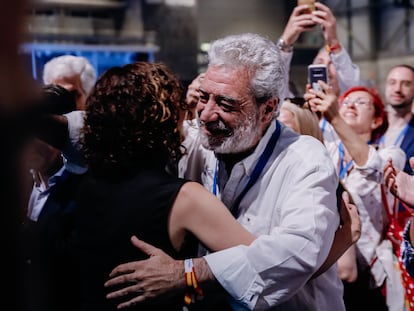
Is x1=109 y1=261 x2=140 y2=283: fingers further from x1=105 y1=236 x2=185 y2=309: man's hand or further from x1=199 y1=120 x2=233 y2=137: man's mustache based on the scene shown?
x1=199 y1=120 x2=233 y2=137: man's mustache

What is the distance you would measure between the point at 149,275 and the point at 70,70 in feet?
6.39

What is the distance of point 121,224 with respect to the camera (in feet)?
4.38

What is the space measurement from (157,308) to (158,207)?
0.25m

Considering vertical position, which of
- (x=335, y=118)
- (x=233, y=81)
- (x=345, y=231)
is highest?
(x=233, y=81)

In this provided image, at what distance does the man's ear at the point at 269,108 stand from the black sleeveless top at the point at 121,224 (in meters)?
0.39

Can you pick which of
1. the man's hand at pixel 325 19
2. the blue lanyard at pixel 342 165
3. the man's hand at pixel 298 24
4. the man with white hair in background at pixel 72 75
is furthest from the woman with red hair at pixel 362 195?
the man with white hair in background at pixel 72 75

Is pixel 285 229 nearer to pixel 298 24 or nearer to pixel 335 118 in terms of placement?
pixel 335 118

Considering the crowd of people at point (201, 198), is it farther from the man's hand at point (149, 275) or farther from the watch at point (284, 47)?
the watch at point (284, 47)

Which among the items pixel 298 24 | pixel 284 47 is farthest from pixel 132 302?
pixel 298 24

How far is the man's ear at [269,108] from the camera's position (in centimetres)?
162

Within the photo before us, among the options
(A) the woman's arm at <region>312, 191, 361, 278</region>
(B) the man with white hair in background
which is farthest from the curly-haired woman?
(B) the man with white hair in background

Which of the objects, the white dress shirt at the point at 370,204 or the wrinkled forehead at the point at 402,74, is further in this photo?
the wrinkled forehead at the point at 402,74

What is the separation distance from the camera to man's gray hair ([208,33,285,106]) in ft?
5.21

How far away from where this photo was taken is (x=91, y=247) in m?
1.37
